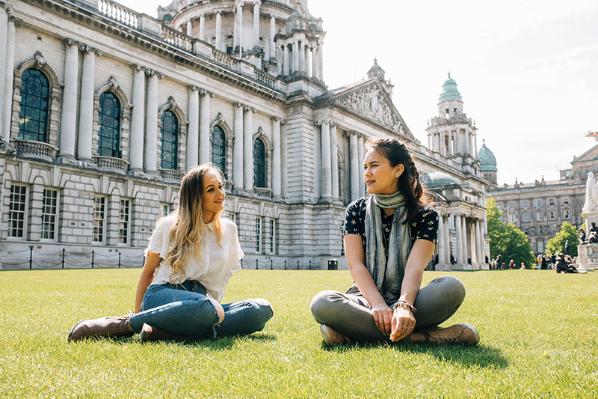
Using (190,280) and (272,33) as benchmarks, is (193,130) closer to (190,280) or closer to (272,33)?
(272,33)

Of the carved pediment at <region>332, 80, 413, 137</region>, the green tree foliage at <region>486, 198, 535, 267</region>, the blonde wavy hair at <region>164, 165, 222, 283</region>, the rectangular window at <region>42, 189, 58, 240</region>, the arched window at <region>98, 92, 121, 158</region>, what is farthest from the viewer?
the green tree foliage at <region>486, 198, 535, 267</region>

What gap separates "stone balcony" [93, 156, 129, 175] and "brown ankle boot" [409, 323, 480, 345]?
24174 mm

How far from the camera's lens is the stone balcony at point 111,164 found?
85.8 feet

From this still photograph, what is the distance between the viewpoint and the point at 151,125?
29.0 metres

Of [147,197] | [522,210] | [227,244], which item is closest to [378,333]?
[227,244]

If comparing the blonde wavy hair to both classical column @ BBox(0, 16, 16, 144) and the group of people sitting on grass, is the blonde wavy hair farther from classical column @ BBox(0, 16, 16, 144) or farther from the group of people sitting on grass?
classical column @ BBox(0, 16, 16, 144)

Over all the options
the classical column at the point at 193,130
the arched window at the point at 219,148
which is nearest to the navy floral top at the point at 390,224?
the classical column at the point at 193,130

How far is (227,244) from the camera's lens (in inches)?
212

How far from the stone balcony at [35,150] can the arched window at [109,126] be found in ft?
10.4

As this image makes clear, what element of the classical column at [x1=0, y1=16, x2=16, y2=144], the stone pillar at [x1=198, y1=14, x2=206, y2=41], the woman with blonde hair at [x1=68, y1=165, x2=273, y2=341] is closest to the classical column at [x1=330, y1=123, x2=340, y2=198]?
the stone pillar at [x1=198, y1=14, x2=206, y2=41]

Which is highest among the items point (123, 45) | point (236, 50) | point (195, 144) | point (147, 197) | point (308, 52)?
point (236, 50)

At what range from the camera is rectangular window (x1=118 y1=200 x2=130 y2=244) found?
88.1 feet

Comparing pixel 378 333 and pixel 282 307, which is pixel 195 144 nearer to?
pixel 282 307

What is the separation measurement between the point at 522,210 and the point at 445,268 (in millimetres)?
70695
